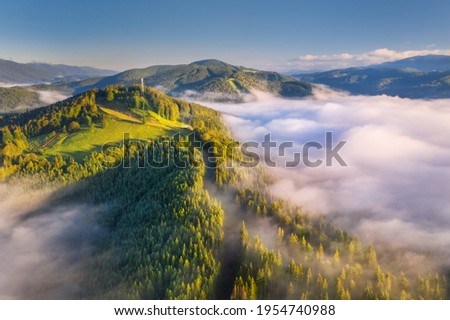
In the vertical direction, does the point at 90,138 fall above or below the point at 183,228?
above

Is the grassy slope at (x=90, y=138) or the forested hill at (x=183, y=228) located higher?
the grassy slope at (x=90, y=138)

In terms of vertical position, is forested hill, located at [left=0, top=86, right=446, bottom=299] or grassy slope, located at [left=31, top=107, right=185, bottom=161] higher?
grassy slope, located at [left=31, top=107, right=185, bottom=161]

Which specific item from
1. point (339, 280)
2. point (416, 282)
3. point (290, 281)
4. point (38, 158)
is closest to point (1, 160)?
point (38, 158)

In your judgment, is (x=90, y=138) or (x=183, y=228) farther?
(x=90, y=138)

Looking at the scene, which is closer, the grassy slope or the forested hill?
the forested hill

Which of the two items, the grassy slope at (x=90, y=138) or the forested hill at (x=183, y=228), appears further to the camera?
the grassy slope at (x=90, y=138)
